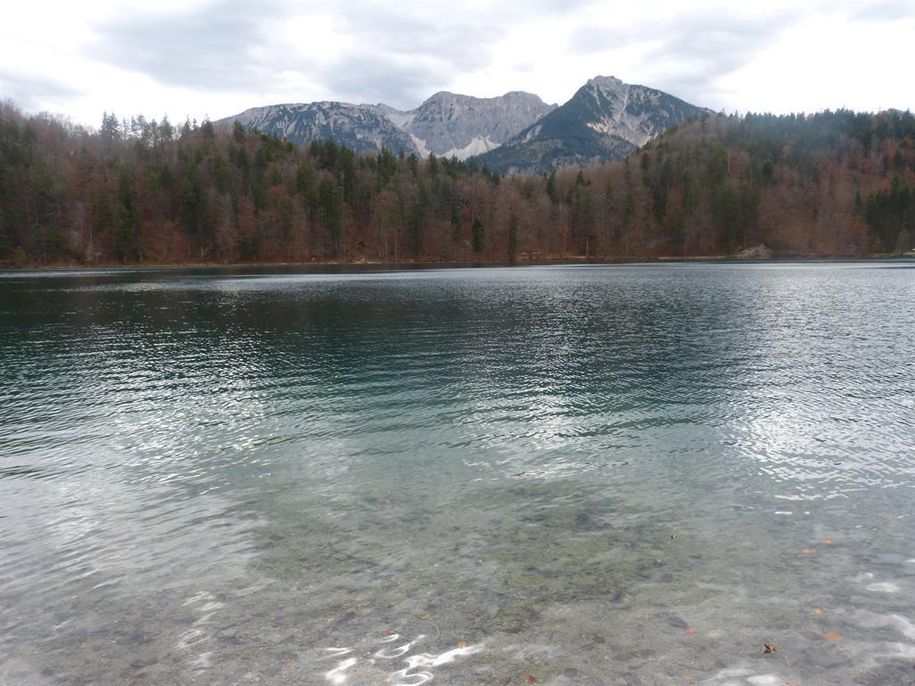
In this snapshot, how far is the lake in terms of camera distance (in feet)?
29.1

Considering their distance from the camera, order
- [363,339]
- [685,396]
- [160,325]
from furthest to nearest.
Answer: [160,325]
[363,339]
[685,396]

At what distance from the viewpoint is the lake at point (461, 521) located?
8.88 meters

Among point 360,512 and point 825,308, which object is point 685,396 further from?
point 825,308

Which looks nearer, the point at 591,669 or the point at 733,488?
the point at 591,669

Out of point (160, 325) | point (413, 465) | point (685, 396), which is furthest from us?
point (160, 325)

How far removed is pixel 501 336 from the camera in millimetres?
45156

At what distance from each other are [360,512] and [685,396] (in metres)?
17.9

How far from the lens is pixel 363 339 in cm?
4356

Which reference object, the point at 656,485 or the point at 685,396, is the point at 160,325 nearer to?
the point at 685,396

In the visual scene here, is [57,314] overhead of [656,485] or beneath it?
overhead

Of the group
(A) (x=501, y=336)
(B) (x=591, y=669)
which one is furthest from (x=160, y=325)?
(B) (x=591, y=669)

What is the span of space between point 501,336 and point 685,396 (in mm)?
20273

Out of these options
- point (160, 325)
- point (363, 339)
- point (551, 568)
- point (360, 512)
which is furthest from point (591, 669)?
point (160, 325)

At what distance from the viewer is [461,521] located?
13828 mm
